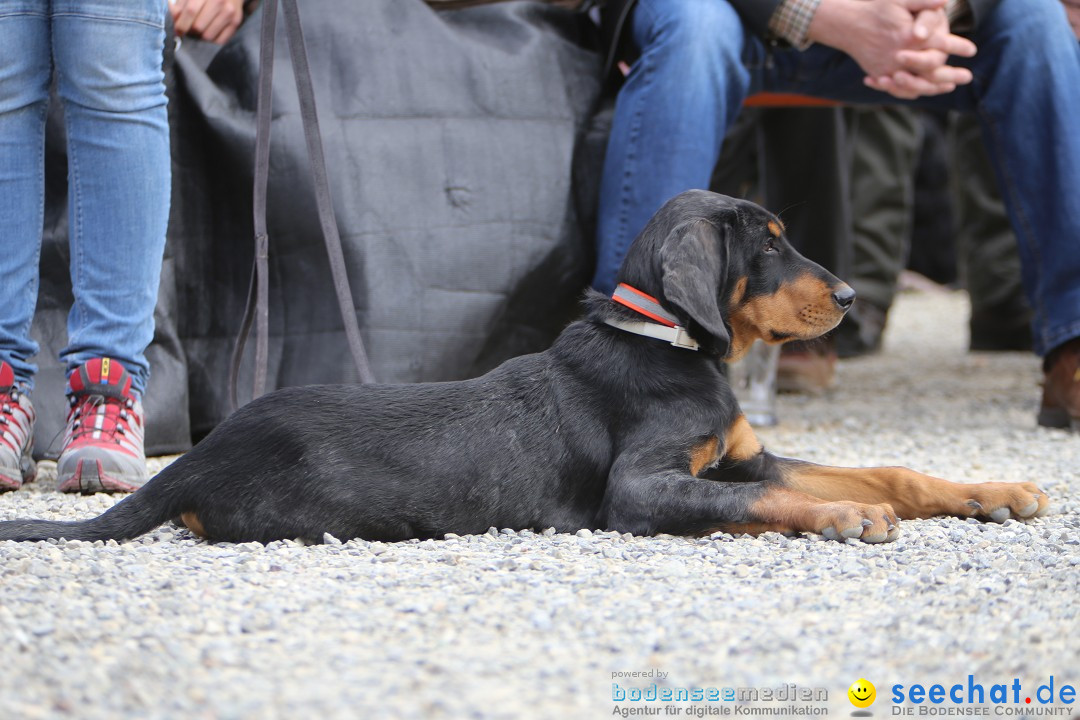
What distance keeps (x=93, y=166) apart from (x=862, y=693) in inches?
100

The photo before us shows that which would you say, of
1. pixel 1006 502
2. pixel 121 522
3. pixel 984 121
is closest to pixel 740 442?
pixel 1006 502

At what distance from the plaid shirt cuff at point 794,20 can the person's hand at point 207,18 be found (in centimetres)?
192

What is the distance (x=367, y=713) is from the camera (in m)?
1.63

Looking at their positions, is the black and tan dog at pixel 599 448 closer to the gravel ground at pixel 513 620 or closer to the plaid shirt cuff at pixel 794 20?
the gravel ground at pixel 513 620

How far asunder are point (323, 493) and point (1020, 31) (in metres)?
3.16

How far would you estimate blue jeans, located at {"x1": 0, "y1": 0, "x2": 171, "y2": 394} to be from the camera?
3230 mm

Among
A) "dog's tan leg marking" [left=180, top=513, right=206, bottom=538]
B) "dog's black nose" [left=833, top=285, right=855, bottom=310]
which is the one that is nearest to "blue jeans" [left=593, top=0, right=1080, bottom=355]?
"dog's black nose" [left=833, top=285, right=855, bottom=310]

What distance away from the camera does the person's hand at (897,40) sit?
4.19 metres

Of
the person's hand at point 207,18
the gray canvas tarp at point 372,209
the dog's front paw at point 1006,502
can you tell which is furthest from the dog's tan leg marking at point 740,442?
the person's hand at point 207,18

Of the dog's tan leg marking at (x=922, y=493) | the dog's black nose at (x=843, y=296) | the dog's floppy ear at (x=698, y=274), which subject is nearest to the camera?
the dog's floppy ear at (x=698, y=274)

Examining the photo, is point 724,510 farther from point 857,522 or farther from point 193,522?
point 193,522

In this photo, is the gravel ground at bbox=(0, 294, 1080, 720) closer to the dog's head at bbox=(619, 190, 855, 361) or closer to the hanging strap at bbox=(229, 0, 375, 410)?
the dog's head at bbox=(619, 190, 855, 361)

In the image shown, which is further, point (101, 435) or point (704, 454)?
point (101, 435)

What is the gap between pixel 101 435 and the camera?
10.9ft
